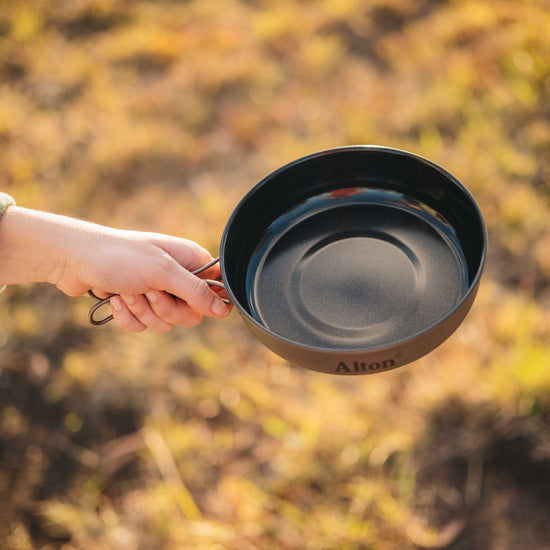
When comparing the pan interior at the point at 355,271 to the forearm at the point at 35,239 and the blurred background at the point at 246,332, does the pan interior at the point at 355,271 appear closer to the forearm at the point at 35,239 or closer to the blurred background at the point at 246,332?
the forearm at the point at 35,239

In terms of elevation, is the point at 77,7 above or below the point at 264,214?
below

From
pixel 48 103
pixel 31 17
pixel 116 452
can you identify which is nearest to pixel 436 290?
pixel 116 452

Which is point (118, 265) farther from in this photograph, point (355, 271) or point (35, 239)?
point (355, 271)

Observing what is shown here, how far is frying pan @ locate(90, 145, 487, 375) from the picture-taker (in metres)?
1.19

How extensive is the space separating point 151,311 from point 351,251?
0.49 m

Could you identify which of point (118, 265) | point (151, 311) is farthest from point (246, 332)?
point (118, 265)

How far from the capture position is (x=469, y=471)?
1.80 m

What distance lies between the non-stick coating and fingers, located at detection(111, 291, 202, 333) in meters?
0.21

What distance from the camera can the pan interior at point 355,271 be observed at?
1206 mm

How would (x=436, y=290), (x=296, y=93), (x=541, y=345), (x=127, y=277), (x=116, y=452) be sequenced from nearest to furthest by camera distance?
(x=436, y=290), (x=127, y=277), (x=541, y=345), (x=116, y=452), (x=296, y=93)

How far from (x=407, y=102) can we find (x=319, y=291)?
1.85 metres

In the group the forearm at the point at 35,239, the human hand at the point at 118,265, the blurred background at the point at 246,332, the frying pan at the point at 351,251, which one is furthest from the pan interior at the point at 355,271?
the blurred background at the point at 246,332

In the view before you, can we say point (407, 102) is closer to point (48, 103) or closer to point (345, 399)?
point (345, 399)

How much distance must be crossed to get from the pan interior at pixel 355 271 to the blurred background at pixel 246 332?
73 cm
